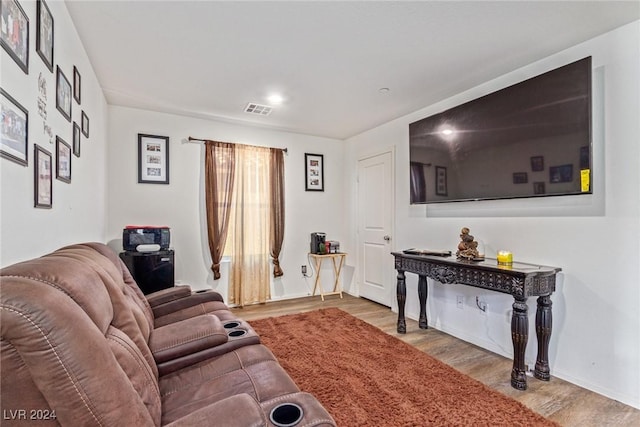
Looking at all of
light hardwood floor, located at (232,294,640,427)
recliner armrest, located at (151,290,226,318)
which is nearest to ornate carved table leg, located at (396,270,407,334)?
light hardwood floor, located at (232,294,640,427)

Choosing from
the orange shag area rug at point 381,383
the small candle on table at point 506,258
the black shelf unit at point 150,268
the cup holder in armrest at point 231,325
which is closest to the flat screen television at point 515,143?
the small candle on table at point 506,258

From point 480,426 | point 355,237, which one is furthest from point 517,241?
point 355,237

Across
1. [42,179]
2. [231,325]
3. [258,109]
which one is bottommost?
[231,325]

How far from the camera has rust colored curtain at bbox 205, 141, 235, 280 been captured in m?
4.01

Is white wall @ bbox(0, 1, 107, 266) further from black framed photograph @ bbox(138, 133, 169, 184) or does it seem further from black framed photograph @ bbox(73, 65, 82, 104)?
black framed photograph @ bbox(138, 133, 169, 184)

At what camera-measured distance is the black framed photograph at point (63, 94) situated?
5.80ft

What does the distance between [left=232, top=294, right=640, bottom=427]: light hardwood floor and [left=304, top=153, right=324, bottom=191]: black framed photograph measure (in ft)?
6.02

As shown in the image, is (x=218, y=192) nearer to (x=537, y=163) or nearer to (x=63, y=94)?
(x=63, y=94)

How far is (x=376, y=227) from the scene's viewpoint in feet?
14.6

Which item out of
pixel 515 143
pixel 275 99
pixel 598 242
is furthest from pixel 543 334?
pixel 275 99

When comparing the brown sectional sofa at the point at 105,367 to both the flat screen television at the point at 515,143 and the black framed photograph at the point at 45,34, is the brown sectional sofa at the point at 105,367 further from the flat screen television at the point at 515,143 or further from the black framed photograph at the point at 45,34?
the flat screen television at the point at 515,143

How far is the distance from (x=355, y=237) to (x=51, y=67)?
3918 millimetres

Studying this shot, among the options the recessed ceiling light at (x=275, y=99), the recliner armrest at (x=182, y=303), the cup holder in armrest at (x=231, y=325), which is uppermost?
the recessed ceiling light at (x=275, y=99)

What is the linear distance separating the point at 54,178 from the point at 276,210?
114 inches
